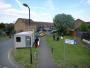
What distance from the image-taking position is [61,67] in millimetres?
18188

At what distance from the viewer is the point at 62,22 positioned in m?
73.6

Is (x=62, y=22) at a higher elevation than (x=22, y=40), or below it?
higher

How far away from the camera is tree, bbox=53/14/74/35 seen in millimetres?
72750

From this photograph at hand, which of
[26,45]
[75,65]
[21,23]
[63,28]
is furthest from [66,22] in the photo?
[75,65]

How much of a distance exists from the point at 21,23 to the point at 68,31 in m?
23.9

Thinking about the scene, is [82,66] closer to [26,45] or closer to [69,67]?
[69,67]

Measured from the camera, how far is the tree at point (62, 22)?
239 ft

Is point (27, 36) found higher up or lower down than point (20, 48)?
higher up

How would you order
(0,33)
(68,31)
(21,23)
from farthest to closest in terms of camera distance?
(21,23), (68,31), (0,33)

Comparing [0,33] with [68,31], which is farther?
[68,31]

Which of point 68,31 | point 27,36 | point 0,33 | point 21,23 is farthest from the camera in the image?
point 21,23

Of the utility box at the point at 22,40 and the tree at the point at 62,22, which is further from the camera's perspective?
the tree at the point at 62,22

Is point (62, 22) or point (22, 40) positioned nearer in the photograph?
point (22, 40)

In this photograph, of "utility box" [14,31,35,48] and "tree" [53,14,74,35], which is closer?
"utility box" [14,31,35,48]
